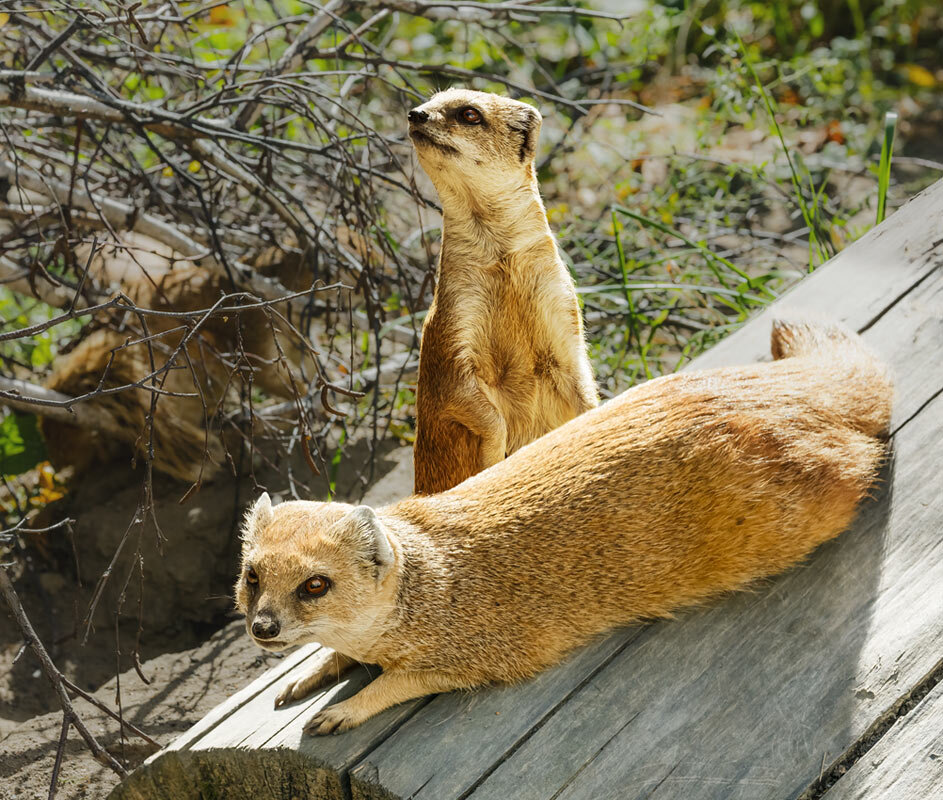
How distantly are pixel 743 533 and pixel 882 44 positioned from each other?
709 cm

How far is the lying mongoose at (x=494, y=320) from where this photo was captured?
2727mm

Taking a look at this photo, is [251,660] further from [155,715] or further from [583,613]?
[583,613]

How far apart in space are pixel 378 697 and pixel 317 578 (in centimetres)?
30

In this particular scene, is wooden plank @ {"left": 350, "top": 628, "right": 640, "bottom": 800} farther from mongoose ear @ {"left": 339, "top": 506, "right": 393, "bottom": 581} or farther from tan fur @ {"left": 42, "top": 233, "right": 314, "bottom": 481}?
tan fur @ {"left": 42, "top": 233, "right": 314, "bottom": 481}

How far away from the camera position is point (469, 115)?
2.62m

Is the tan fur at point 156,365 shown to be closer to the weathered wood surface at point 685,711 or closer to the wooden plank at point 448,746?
the weathered wood surface at point 685,711

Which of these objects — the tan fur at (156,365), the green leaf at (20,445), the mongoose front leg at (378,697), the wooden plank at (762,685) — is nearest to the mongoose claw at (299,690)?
the mongoose front leg at (378,697)

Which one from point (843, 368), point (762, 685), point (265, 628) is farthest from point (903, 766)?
point (265, 628)

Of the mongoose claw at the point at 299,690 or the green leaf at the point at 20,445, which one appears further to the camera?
the green leaf at the point at 20,445

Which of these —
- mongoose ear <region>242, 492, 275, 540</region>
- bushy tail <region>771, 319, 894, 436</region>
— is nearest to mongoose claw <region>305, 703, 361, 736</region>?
mongoose ear <region>242, 492, 275, 540</region>

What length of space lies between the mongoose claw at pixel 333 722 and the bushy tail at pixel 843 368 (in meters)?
1.30

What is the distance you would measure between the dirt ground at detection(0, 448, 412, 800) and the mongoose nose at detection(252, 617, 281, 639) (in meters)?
1.26

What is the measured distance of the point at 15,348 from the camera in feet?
17.0

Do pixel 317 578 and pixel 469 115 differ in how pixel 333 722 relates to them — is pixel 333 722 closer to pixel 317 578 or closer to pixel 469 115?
pixel 317 578
